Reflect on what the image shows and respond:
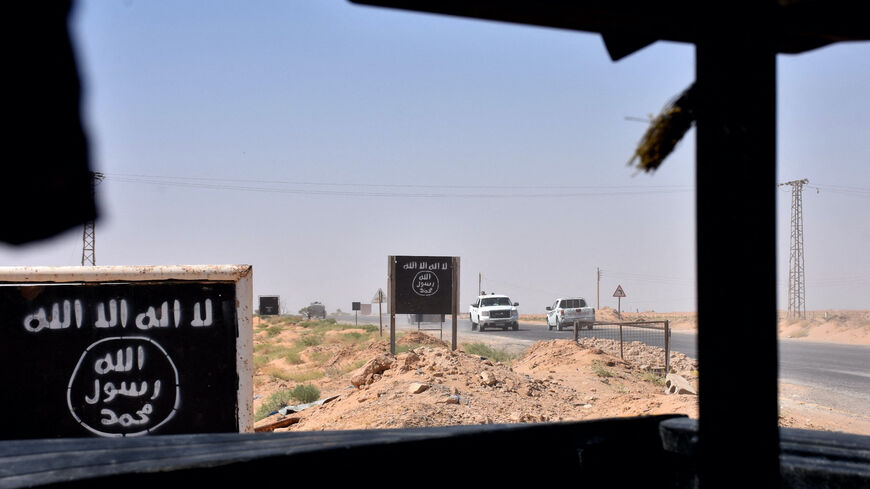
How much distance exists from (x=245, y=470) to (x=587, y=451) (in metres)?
1.24

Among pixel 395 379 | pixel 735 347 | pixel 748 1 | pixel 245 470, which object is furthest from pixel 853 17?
pixel 395 379

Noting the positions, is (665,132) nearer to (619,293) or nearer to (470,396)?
(470,396)

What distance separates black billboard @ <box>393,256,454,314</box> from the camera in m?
19.2

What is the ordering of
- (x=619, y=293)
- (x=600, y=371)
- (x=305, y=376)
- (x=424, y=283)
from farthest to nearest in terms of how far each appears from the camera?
(x=619, y=293)
(x=305, y=376)
(x=424, y=283)
(x=600, y=371)

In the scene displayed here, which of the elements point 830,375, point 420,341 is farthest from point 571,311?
point 830,375

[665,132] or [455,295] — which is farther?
[455,295]

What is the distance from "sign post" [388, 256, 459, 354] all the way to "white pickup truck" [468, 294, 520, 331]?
26.1 metres

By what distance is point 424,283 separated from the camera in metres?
19.3

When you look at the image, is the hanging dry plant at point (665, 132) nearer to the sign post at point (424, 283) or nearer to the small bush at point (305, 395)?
the small bush at point (305, 395)

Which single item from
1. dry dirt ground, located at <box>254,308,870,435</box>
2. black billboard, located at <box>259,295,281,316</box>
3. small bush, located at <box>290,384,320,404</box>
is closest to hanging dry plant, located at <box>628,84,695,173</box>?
dry dirt ground, located at <box>254,308,870,435</box>

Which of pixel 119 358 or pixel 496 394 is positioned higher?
pixel 119 358

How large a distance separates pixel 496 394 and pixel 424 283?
24.7 feet

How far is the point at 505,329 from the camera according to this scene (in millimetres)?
47469

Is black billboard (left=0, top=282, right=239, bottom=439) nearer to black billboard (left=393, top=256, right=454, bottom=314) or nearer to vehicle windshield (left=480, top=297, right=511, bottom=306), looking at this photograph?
black billboard (left=393, top=256, right=454, bottom=314)
